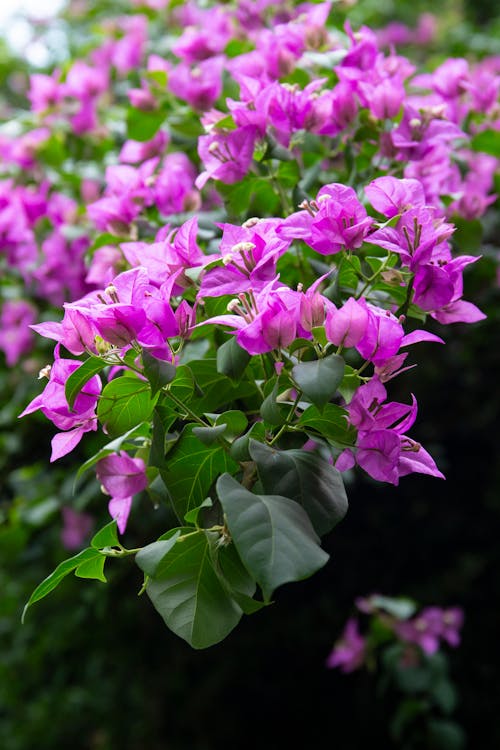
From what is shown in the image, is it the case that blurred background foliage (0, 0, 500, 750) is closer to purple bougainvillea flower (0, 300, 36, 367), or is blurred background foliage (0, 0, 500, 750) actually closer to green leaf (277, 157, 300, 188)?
purple bougainvillea flower (0, 300, 36, 367)

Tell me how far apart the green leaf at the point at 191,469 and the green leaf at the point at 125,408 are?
45 mm

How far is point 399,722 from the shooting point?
193 centimetres

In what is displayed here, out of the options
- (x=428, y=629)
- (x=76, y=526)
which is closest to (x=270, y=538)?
(x=76, y=526)

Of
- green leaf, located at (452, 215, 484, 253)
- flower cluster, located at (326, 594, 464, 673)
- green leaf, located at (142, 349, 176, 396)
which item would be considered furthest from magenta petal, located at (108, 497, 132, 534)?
flower cluster, located at (326, 594, 464, 673)

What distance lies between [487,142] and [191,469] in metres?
0.95

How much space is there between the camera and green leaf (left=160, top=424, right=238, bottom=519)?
0.72 meters

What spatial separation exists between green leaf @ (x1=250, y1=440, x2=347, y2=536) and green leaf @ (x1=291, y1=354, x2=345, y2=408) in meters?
0.08

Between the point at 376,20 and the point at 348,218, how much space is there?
2.63 m

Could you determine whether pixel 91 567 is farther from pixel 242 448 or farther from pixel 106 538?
pixel 242 448

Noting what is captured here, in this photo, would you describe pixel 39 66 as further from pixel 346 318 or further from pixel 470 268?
pixel 346 318

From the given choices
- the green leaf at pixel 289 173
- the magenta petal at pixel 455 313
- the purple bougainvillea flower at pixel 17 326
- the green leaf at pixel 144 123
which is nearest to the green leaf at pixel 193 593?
the magenta petal at pixel 455 313

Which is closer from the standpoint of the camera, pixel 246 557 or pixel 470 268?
pixel 246 557

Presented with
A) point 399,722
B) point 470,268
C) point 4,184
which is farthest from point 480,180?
point 399,722

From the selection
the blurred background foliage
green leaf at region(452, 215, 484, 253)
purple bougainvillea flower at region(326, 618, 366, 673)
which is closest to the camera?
green leaf at region(452, 215, 484, 253)
